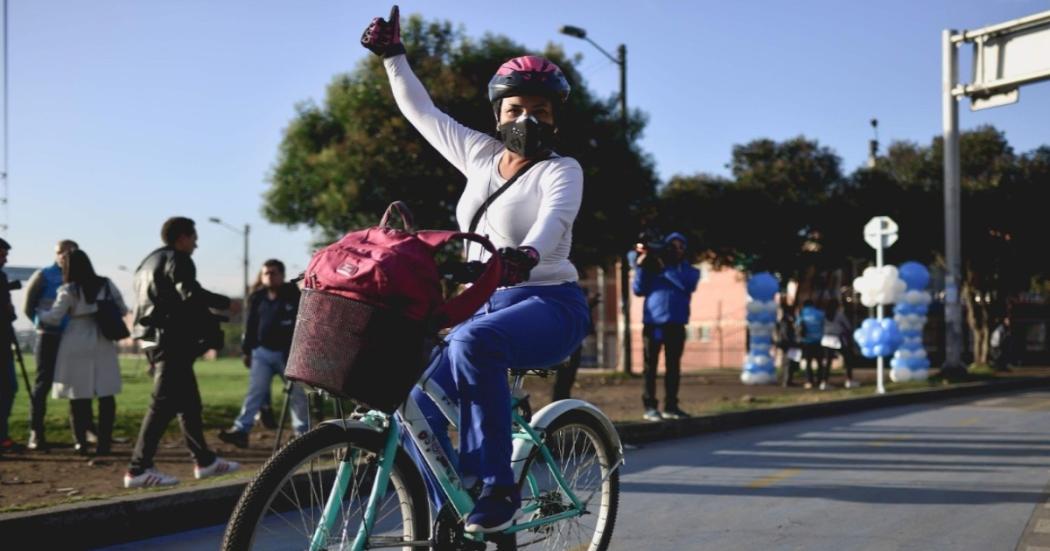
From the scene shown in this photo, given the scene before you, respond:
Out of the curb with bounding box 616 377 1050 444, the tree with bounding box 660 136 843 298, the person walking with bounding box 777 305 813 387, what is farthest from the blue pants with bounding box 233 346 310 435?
the tree with bounding box 660 136 843 298

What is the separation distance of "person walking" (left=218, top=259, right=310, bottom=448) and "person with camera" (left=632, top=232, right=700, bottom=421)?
3159mm

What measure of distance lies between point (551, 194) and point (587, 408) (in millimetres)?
1012

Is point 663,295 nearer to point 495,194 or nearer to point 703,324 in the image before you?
point 495,194

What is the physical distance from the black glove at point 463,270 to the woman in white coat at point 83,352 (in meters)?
6.34

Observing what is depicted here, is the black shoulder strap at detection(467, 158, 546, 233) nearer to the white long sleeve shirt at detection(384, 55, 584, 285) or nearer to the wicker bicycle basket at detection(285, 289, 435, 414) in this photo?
the white long sleeve shirt at detection(384, 55, 584, 285)

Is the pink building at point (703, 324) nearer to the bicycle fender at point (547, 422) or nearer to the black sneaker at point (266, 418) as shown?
the black sneaker at point (266, 418)

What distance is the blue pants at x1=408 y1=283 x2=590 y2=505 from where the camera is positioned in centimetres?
326

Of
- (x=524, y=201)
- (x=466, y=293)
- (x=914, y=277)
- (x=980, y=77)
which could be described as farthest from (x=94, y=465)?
(x=914, y=277)

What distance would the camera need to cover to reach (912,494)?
6410 mm

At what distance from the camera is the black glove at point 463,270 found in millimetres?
3004

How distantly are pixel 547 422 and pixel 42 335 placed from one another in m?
6.50

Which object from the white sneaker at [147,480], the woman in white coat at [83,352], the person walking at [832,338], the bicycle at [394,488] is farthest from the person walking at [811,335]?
the bicycle at [394,488]

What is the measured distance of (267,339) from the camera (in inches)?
366

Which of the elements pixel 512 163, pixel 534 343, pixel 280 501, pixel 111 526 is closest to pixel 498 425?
pixel 534 343
